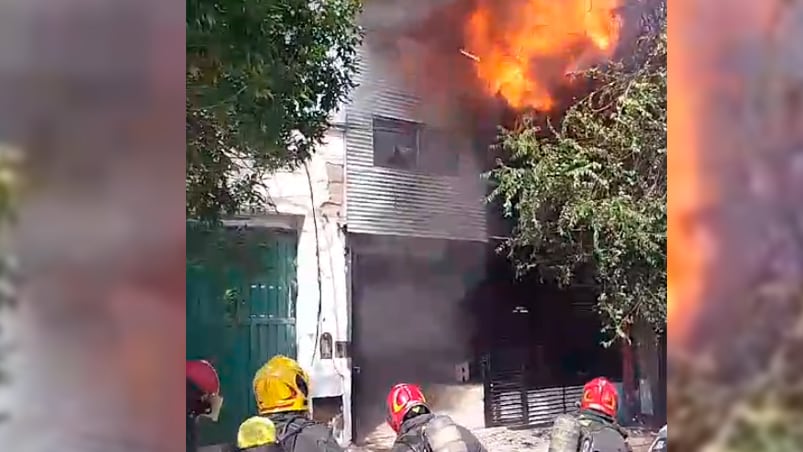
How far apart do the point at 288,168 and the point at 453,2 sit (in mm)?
643

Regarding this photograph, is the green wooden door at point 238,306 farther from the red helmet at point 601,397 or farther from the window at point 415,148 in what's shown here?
the red helmet at point 601,397

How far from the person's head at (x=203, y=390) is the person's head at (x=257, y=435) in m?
0.08

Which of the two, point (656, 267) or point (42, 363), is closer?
point (42, 363)

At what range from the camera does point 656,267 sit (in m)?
2.25

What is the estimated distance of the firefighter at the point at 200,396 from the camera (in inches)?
79.8

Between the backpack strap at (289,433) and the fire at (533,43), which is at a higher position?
the fire at (533,43)

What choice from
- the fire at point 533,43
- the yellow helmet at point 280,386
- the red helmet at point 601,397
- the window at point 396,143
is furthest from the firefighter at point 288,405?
the fire at point 533,43

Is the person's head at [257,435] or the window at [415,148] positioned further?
the window at [415,148]

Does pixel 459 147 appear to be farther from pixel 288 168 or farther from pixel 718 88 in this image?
pixel 718 88

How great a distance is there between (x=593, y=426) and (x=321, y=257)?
0.85m

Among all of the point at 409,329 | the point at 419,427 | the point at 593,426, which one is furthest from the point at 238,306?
the point at 593,426

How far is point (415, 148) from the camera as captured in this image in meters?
2.33

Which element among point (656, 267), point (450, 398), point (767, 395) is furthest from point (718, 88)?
point (450, 398)

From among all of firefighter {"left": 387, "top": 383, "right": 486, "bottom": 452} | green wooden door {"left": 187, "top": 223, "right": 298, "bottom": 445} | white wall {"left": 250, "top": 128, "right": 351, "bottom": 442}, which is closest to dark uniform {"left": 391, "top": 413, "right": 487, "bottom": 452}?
firefighter {"left": 387, "top": 383, "right": 486, "bottom": 452}
